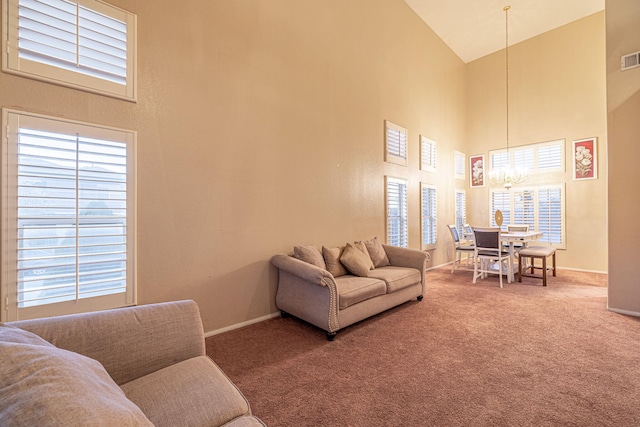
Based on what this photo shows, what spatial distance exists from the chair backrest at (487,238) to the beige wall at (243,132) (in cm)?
178

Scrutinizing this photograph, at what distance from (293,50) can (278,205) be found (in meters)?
2.00

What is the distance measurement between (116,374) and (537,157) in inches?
320

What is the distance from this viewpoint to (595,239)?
5781 mm

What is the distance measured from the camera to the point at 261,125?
10.8ft

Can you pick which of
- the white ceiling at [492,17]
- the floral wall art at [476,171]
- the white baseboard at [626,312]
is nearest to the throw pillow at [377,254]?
the white baseboard at [626,312]

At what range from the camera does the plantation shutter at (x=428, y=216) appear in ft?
19.4

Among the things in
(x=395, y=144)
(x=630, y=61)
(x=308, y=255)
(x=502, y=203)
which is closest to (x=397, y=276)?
(x=308, y=255)

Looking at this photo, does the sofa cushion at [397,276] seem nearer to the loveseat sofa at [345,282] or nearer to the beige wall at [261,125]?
the loveseat sofa at [345,282]

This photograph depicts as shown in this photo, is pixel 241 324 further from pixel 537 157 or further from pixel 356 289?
pixel 537 157

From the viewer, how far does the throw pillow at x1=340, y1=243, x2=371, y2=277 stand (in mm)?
3564

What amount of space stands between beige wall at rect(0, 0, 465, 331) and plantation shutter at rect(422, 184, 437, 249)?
1424mm

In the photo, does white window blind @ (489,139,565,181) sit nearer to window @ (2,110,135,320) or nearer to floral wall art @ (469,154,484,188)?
floral wall art @ (469,154,484,188)

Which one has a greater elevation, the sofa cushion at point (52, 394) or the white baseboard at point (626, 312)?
the sofa cushion at point (52, 394)

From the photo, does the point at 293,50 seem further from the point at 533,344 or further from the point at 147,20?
the point at 533,344
